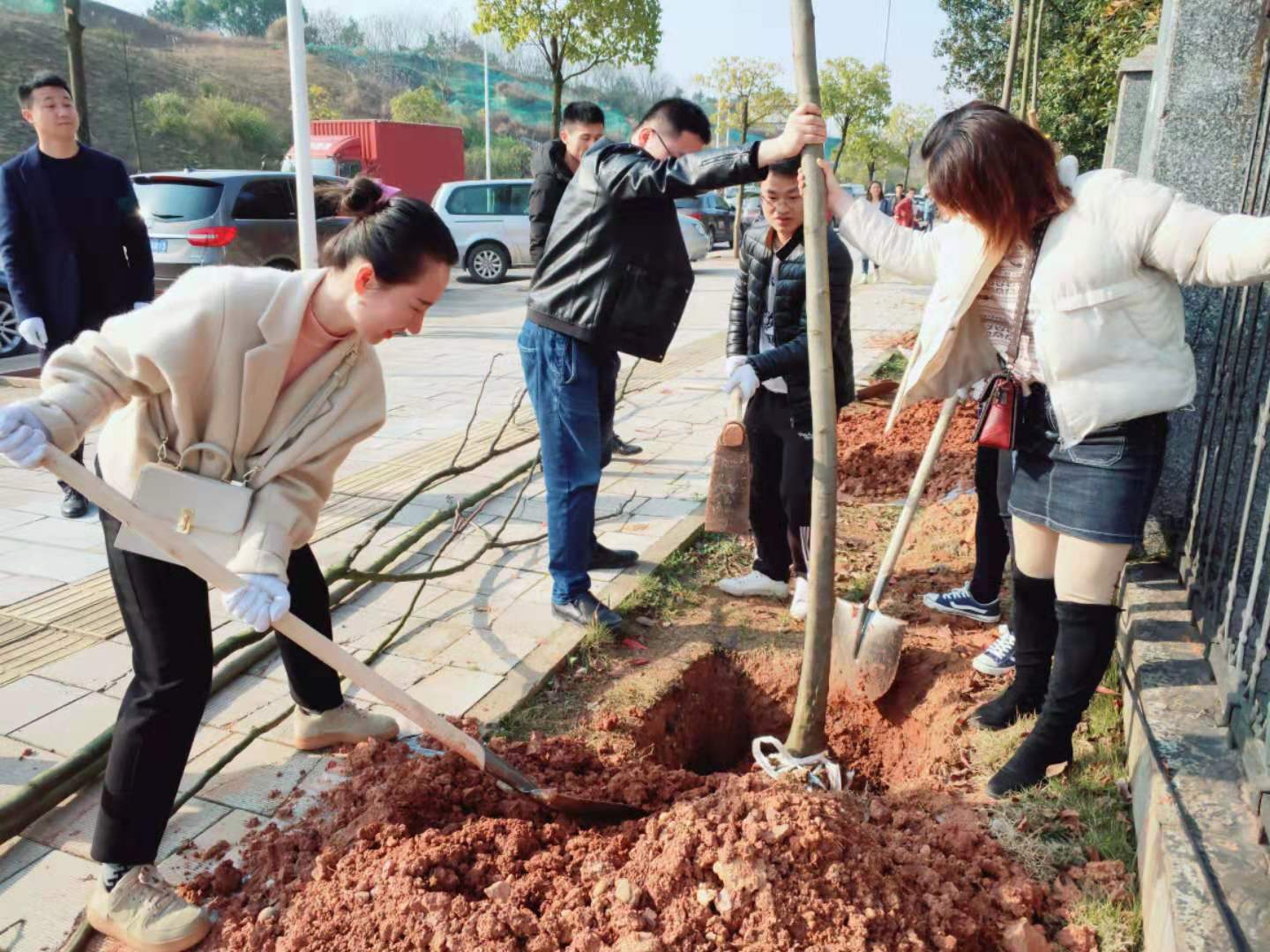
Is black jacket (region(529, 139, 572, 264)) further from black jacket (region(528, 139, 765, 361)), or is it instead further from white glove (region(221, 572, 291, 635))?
white glove (region(221, 572, 291, 635))

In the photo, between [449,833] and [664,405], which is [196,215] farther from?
[449,833]

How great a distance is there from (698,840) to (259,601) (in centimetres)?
112

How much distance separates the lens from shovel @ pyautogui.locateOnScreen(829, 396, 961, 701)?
128 inches

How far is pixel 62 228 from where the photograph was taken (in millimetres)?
4508

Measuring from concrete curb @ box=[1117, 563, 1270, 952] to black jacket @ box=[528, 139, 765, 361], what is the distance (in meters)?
1.94

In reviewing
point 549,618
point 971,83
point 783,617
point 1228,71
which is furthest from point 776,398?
point 971,83

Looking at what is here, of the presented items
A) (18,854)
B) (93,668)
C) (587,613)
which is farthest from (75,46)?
(18,854)

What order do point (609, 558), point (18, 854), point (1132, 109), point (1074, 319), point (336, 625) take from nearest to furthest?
point (1074, 319) < point (18, 854) < point (336, 625) < point (609, 558) < point (1132, 109)

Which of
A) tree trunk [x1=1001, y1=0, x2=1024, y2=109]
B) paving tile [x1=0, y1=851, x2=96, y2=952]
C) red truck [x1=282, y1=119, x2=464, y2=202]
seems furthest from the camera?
red truck [x1=282, y1=119, x2=464, y2=202]

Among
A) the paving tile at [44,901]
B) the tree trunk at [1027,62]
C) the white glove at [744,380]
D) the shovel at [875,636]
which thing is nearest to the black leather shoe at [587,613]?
the shovel at [875,636]

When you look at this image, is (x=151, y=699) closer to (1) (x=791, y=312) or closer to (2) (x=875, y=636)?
(2) (x=875, y=636)

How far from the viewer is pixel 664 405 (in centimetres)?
788

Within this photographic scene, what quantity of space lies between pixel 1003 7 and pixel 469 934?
2263 centimetres

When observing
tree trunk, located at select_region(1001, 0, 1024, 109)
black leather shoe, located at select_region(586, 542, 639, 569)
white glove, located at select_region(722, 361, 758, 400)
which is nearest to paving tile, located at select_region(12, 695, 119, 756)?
black leather shoe, located at select_region(586, 542, 639, 569)
